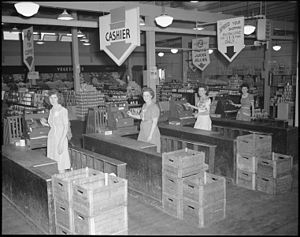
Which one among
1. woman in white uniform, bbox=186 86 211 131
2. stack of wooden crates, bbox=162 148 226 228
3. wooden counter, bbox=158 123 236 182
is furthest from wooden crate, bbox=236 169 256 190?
woman in white uniform, bbox=186 86 211 131

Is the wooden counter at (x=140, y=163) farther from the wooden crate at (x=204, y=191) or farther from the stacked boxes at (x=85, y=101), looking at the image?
the stacked boxes at (x=85, y=101)

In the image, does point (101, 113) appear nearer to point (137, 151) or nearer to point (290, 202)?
point (137, 151)

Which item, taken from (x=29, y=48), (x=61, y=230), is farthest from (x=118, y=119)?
(x=61, y=230)

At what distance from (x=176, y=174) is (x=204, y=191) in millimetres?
538

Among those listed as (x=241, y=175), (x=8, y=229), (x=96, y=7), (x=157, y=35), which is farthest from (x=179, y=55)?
(x=8, y=229)

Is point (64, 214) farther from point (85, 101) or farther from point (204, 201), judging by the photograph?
point (85, 101)

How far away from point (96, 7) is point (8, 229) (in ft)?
26.2

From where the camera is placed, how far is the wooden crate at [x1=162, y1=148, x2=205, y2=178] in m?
5.16

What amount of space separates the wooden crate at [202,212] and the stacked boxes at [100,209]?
1153 millimetres

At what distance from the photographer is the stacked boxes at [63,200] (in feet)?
13.9

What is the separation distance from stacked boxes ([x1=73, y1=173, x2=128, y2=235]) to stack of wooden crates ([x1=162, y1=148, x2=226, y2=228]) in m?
1.15

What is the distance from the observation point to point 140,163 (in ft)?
19.8

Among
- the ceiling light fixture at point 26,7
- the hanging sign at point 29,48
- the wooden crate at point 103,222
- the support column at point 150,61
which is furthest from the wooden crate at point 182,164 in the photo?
the hanging sign at point 29,48

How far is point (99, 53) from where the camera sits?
26.6 metres
